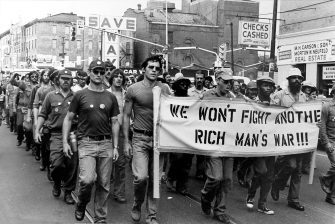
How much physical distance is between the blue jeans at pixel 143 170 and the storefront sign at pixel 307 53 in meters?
16.4

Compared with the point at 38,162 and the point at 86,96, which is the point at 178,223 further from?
the point at 38,162

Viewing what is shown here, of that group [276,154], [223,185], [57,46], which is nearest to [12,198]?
[223,185]

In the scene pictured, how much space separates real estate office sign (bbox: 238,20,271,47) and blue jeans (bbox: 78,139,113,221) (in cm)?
2222

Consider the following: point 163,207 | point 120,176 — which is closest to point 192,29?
point 120,176

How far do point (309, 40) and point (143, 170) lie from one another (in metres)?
18.6

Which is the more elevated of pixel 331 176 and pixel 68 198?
pixel 331 176

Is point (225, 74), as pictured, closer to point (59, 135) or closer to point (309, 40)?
point (59, 135)

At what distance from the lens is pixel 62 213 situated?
655 centimetres

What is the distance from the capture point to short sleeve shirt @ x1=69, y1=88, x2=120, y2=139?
582 centimetres

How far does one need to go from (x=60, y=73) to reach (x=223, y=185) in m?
3.02

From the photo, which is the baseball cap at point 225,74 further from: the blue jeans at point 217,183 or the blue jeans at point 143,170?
the blue jeans at point 143,170

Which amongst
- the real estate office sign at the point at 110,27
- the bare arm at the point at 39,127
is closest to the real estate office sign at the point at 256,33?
the real estate office sign at the point at 110,27

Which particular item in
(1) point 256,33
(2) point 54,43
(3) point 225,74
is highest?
(2) point 54,43

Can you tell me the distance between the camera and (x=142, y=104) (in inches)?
239
